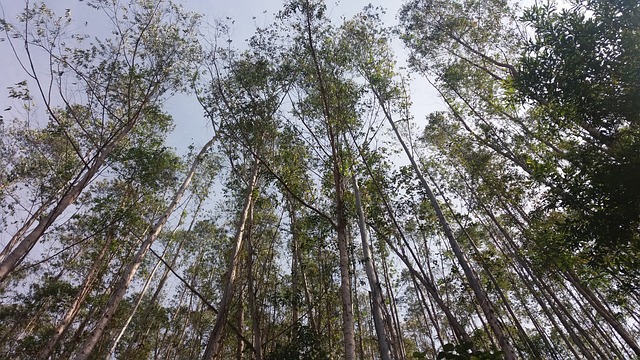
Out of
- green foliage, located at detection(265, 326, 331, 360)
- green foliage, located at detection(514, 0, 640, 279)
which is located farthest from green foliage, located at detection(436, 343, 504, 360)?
green foliage, located at detection(265, 326, 331, 360)

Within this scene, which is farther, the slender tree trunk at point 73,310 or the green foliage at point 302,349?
the slender tree trunk at point 73,310

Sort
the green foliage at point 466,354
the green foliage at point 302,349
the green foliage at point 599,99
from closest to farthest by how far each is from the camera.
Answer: the green foliage at point 466,354 < the green foliage at point 599,99 < the green foliage at point 302,349

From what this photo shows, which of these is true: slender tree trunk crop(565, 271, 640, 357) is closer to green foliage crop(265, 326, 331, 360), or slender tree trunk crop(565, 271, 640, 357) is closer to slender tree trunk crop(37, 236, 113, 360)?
green foliage crop(265, 326, 331, 360)

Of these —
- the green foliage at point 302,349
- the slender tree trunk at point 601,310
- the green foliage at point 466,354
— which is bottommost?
the green foliage at point 466,354

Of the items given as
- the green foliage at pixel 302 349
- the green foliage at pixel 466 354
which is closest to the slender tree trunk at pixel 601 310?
the green foliage at pixel 302 349

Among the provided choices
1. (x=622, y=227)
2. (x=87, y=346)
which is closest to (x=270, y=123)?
(x=87, y=346)

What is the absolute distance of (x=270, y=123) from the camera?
7938 millimetres

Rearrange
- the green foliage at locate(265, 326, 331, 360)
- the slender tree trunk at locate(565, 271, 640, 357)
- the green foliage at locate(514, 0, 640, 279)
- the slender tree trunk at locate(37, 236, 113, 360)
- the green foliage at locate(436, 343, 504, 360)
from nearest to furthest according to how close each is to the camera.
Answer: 1. the green foliage at locate(436, 343, 504, 360)
2. the green foliage at locate(514, 0, 640, 279)
3. the green foliage at locate(265, 326, 331, 360)
4. the slender tree trunk at locate(37, 236, 113, 360)
5. the slender tree trunk at locate(565, 271, 640, 357)

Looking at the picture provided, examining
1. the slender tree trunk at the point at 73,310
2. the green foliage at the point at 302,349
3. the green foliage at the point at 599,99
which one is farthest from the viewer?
the slender tree trunk at the point at 73,310

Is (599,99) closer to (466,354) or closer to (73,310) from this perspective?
(466,354)

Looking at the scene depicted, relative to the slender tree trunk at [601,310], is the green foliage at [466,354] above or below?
below

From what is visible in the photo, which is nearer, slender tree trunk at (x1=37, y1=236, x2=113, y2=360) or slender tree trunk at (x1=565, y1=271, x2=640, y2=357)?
slender tree trunk at (x1=37, y1=236, x2=113, y2=360)

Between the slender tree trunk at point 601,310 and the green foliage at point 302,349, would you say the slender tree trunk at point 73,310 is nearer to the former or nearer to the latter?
the green foliage at point 302,349

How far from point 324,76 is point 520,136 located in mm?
6859
